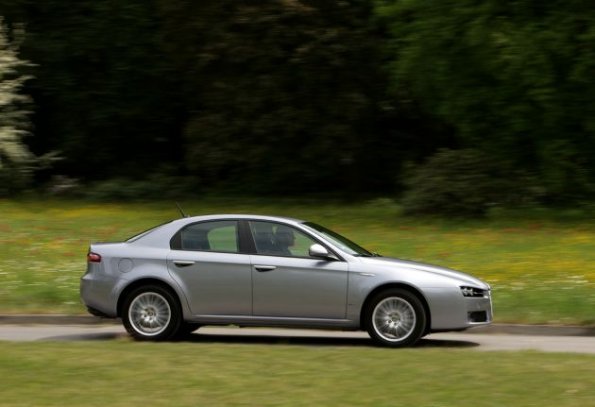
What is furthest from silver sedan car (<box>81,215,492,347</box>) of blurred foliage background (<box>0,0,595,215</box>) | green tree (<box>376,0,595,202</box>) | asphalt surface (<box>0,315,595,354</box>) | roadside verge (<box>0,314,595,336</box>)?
blurred foliage background (<box>0,0,595,215</box>)

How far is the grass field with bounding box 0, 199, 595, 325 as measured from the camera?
53.7 feet

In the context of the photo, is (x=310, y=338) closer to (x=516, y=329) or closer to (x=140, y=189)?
(x=516, y=329)

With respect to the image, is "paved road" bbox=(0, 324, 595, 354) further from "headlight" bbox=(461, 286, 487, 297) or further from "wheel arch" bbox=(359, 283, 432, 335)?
"headlight" bbox=(461, 286, 487, 297)

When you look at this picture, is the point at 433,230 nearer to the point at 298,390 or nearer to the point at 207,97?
the point at 207,97

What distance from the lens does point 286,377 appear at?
9125 millimetres

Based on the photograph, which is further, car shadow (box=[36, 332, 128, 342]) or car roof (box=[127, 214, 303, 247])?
car shadow (box=[36, 332, 128, 342])

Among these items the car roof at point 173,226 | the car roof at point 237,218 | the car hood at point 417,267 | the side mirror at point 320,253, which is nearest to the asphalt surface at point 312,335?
the car hood at point 417,267

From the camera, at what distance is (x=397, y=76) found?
3138 centimetres

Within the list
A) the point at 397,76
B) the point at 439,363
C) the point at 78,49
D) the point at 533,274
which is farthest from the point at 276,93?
the point at 439,363

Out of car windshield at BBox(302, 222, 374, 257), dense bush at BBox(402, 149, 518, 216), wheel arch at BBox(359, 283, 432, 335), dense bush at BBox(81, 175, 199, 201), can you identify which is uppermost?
dense bush at BBox(81, 175, 199, 201)

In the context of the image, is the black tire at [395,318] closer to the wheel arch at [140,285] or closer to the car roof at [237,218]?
the car roof at [237,218]

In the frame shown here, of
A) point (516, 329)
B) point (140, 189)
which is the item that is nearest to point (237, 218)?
point (516, 329)

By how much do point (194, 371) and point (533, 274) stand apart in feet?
35.7

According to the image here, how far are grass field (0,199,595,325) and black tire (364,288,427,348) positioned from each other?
2.87m
